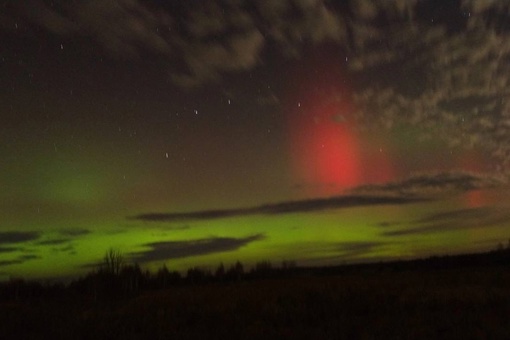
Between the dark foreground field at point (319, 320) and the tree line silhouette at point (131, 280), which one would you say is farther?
the tree line silhouette at point (131, 280)

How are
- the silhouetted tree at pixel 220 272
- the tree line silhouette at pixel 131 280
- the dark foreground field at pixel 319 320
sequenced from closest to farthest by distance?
1. the dark foreground field at pixel 319 320
2. the tree line silhouette at pixel 131 280
3. the silhouetted tree at pixel 220 272

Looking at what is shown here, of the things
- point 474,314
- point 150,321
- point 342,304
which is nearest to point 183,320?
point 150,321

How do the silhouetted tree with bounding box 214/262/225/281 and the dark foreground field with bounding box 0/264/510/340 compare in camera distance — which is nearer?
the dark foreground field with bounding box 0/264/510/340

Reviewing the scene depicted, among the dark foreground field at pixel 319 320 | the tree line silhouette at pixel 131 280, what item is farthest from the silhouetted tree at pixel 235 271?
the dark foreground field at pixel 319 320

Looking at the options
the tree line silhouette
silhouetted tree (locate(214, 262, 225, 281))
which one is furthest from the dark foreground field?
silhouetted tree (locate(214, 262, 225, 281))

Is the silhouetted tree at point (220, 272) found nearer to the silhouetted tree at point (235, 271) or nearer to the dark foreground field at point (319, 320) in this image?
the silhouetted tree at point (235, 271)

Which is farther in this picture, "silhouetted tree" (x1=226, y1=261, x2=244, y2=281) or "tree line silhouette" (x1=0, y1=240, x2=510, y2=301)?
"silhouetted tree" (x1=226, y1=261, x2=244, y2=281)

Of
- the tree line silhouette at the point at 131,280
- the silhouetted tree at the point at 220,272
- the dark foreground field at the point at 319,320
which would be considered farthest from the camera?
the silhouetted tree at the point at 220,272

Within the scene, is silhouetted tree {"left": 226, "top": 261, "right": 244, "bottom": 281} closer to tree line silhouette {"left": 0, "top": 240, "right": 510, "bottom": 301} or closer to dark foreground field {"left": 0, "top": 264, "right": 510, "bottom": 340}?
tree line silhouette {"left": 0, "top": 240, "right": 510, "bottom": 301}

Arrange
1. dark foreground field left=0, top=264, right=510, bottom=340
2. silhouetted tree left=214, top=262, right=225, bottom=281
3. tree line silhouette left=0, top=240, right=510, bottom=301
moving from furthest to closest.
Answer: silhouetted tree left=214, top=262, right=225, bottom=281
tree line silhouette left=0, top=240, right=510, bottom=301
dark foreground field left=0, top=264, right=510, bottom=340

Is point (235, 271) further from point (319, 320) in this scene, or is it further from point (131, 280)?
point (319, 320)

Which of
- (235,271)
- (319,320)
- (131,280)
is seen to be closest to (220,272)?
(235,271)

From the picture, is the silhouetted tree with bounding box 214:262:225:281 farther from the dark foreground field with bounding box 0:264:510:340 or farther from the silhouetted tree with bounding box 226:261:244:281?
the dark foreground field with bounding box 0:264:510:340

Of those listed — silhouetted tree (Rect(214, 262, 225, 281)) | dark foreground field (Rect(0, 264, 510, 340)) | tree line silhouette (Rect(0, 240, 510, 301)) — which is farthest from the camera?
silhouetted tree (Rect(214, 262, 225, 281))
